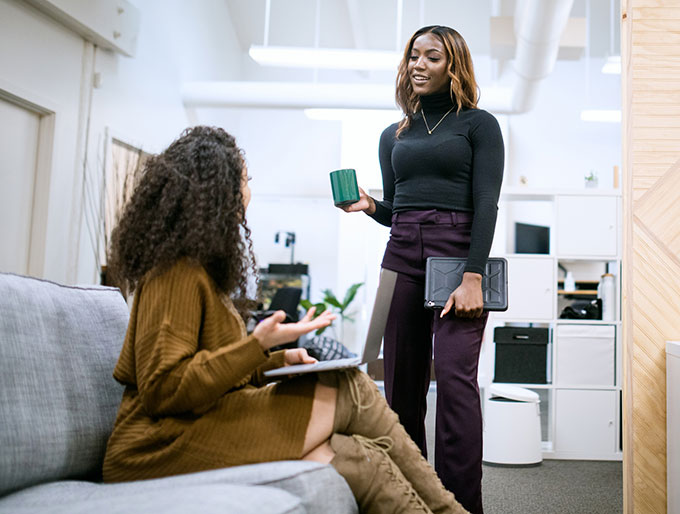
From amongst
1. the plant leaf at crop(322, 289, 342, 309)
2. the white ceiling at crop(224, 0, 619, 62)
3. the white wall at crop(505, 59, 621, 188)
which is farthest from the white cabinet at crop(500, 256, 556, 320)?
the white ceiling at crop(224, 0, 619, 62)

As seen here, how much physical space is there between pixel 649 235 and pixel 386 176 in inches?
28.9

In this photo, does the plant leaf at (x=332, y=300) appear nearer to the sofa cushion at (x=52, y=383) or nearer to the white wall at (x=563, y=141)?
the white wall at (x=563, y=141)

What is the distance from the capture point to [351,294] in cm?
733

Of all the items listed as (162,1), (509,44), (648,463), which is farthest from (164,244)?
(162,1)

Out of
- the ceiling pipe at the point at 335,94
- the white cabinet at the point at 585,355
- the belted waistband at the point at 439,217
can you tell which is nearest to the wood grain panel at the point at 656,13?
the belted waistband at the point at 439,217

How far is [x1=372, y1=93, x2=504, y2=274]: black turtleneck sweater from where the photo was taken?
67.5 inches

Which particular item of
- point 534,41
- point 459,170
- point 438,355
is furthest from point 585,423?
point 534,41

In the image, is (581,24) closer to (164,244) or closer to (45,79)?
(45,79)

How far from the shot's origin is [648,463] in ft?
5.65

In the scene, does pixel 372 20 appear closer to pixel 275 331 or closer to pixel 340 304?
pixel 340 304

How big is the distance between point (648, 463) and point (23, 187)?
13.1ft

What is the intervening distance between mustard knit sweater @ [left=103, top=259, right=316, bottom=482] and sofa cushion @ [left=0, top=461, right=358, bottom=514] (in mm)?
39

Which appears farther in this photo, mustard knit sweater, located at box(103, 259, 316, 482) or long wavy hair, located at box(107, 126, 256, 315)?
long wavy hair, located at box(107, 126, 256, 315)

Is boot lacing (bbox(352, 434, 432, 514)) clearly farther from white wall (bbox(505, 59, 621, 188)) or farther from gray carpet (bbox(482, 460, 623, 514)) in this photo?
white wall (bbox(505, 59, 621, 188))
